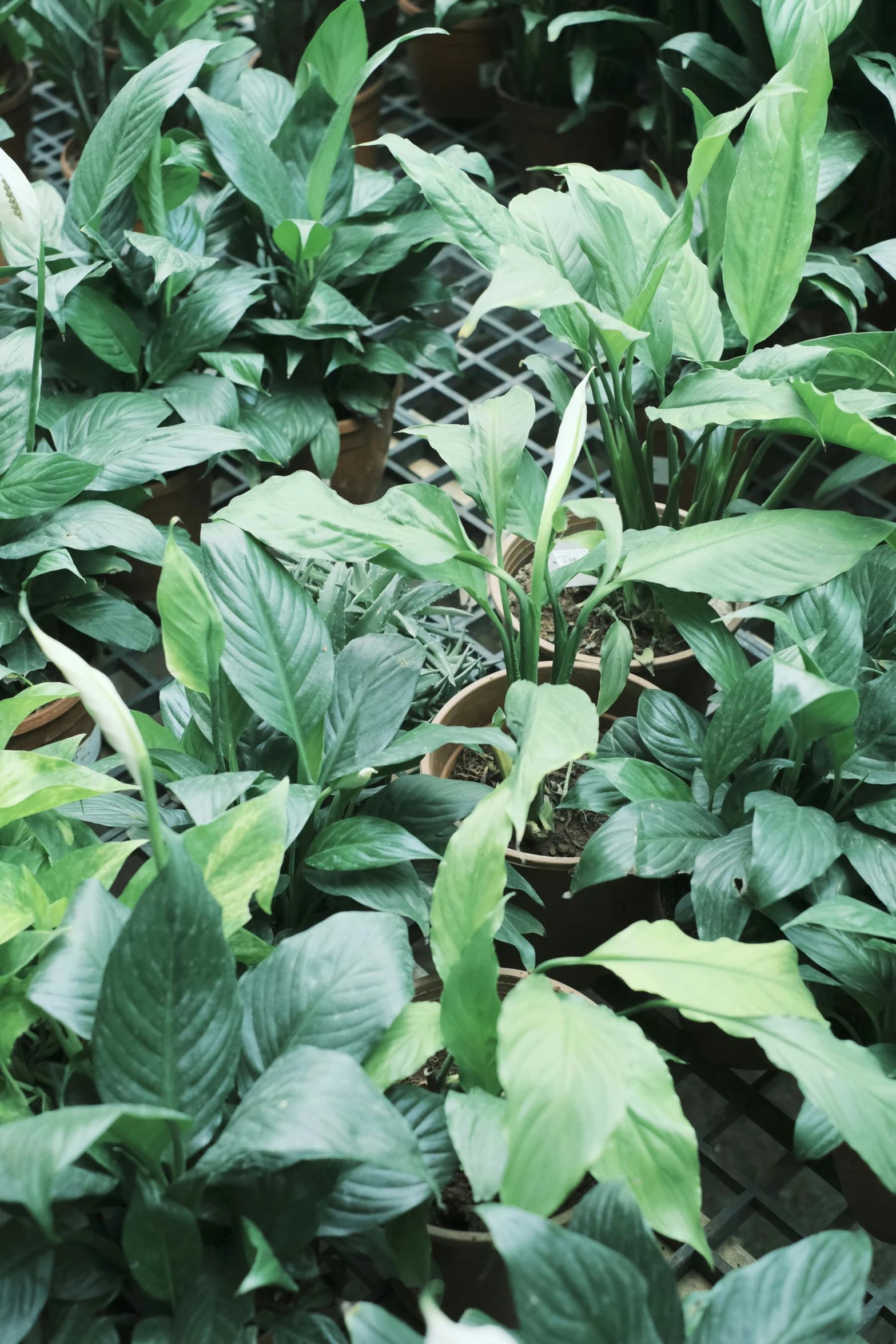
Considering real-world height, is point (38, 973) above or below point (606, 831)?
above

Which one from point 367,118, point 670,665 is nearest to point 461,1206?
point 670,665

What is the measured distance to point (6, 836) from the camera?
958 millimetres

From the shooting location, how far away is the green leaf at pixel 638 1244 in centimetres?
65

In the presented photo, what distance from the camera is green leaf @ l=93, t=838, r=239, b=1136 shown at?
69 cm

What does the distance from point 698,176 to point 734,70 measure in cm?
82

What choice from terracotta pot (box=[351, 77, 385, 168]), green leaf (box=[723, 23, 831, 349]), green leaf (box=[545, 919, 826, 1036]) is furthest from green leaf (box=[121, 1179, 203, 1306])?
terracotta pot (box=[351, 77, 385, 168])

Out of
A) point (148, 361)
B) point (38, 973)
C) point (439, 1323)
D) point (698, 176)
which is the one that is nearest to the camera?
point (439, 1323)

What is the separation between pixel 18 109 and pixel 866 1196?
2.21 meters

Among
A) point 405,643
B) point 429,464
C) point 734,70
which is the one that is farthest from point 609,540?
point 734,70

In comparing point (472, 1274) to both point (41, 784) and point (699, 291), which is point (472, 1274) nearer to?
point (41, 784)

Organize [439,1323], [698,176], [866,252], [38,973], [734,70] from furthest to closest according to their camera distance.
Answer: [734,70]
[866,252]
[698,176]
[38,973]
[439,1323]

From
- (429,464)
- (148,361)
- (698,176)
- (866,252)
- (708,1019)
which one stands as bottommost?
(429,464)

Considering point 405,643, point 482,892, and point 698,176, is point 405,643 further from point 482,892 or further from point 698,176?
point 698,176

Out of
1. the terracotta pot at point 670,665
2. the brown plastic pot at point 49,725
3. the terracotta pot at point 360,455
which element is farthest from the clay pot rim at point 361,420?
the brown plastic pot at point 49,725
